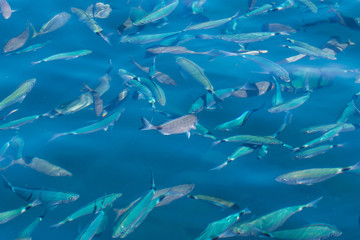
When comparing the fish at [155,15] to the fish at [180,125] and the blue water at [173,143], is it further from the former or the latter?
the fish at [180,125]

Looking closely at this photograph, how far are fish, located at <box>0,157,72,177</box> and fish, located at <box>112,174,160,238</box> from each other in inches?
44.8

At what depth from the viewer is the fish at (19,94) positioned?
4.57 metres

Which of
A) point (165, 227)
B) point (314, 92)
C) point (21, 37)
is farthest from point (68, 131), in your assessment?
point (314, 92)

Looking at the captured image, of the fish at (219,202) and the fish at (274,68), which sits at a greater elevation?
the fish at (274,68)

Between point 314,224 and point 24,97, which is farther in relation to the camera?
point 24,97

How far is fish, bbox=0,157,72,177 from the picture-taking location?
13.0 ft

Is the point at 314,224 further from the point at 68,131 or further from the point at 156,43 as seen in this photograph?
the point at 156,43

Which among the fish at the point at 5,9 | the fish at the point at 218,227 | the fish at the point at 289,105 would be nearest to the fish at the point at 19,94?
the fish at the point at 5,9

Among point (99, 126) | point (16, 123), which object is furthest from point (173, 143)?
point (16, 123)

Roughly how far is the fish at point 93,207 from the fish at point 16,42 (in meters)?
3.61

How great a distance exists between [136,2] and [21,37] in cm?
242

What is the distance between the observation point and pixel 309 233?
318 centimetres

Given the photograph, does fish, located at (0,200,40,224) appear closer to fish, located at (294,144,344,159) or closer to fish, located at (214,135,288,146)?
fish, located at (214,135,288,146)

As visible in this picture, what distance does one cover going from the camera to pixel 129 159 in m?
4.11
